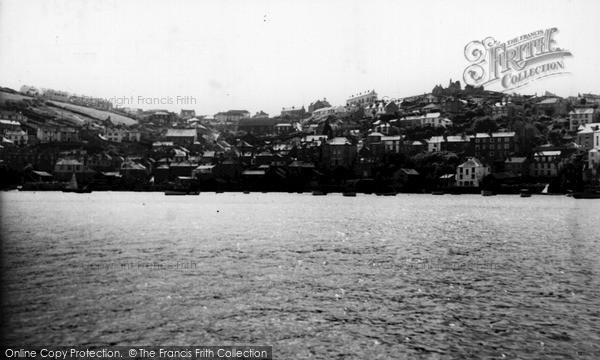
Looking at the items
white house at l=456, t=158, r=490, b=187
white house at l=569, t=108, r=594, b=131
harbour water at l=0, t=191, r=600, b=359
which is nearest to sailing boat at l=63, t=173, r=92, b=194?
white house at l=456, t=158, r=490, b=187

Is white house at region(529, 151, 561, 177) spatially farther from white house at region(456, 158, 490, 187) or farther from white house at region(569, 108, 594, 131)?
white house at region(569, 108, 594, 131)

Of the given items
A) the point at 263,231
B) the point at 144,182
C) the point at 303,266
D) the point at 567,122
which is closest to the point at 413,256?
the point at 303,266

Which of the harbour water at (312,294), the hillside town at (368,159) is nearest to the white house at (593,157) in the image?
the hillside town at (368,159)

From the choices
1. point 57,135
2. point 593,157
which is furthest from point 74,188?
point 593,157

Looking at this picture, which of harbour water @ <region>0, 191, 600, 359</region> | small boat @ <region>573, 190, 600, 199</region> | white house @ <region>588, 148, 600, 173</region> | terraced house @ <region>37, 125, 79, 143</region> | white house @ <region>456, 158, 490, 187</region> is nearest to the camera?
harbour water @ <region>0, 191, 600, 359</region>

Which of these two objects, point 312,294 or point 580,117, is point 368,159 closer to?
point 580,117

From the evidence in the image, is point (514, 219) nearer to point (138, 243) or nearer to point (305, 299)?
point (138, 243)
